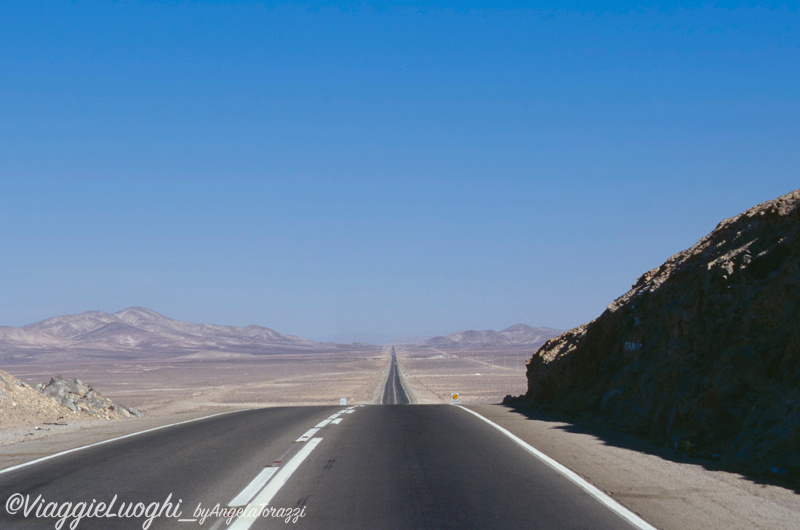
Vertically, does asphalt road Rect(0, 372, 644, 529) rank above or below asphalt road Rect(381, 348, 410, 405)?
above

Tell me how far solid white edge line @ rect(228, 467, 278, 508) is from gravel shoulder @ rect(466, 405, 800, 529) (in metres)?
4.30

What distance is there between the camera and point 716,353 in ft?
46.1

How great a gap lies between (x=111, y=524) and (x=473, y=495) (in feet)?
12.9

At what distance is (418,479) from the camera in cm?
912

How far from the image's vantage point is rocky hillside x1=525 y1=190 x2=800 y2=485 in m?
11.0

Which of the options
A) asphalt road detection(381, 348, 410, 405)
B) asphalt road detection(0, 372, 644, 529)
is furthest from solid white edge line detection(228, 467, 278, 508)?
asphalt road detection(381, 348, 410, 405)

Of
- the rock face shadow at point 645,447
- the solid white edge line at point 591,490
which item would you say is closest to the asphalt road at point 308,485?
the solid white edge line at point 591,490

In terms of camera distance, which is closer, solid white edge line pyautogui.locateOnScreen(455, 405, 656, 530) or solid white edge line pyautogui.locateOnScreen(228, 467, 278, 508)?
solid white edge line pyautogui.locateOnScreen(455, 405, 656, 530)

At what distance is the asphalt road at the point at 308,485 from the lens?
279 inches

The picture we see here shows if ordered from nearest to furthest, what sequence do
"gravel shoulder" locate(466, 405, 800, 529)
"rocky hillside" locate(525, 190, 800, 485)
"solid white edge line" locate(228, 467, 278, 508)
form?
"gravel shoulder" locate(466, 405, 800, 529)
"solid white edge line" locate(228, 467, 278, 508)
"rocky hillside" locate(525, 190, 800, 485)

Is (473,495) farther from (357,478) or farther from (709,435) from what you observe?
(709,435)

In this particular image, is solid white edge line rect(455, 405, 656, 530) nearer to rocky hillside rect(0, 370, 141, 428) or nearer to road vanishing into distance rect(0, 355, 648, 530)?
road vanishing into distance rect(0, 355, 648, 530)

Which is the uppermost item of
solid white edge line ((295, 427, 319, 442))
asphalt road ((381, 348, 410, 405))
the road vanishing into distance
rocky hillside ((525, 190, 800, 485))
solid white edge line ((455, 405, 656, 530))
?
rocky hillside ((525, 190, 800, 485))

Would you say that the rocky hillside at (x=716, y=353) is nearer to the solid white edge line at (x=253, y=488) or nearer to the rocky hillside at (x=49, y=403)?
the solid white edge line at (x=253, y=488)
